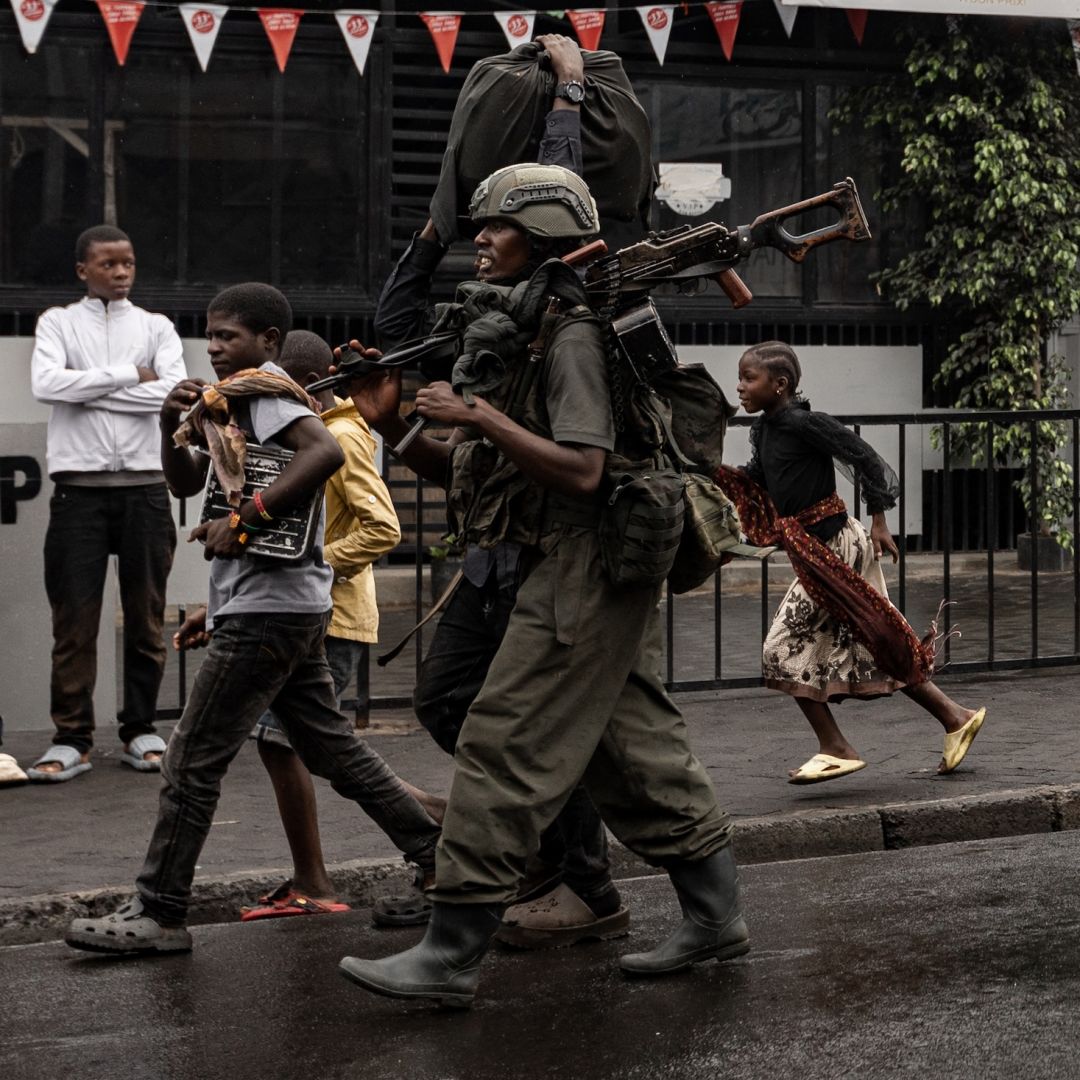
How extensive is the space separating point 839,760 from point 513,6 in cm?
813

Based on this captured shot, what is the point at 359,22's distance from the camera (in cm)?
1328

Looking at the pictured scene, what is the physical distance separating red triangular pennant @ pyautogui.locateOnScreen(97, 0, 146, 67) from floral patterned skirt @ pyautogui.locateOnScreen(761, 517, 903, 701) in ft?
23.0

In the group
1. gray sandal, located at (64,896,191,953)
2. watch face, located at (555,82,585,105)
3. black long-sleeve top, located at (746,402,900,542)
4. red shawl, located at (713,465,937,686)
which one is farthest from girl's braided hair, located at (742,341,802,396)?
gray sandal, located at (64,896,191,953)

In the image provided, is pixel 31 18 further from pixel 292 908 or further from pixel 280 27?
pixel 292 908

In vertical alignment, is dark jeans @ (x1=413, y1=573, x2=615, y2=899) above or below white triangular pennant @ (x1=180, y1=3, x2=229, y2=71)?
below

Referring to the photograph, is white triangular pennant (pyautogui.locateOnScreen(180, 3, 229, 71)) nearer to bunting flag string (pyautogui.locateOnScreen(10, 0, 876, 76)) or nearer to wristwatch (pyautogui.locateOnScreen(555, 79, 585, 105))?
bunting flag string (pyautogui.locateOnScreen(10, 0, 876, 76))

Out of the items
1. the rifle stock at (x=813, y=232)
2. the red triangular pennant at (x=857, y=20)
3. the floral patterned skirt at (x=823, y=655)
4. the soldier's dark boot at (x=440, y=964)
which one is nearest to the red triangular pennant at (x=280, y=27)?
the red triangular pennant at (x=857, y=20)

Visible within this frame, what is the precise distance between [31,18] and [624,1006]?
9608 mm

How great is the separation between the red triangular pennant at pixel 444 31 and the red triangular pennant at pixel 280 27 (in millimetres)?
837

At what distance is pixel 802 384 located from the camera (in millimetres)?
14734

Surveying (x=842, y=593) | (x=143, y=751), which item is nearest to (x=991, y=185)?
(x=842, y=593)

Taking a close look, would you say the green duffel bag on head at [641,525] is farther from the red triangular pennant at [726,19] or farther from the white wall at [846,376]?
the red triangular pennant at [726,19]

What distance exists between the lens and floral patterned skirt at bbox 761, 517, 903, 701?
7457 mm

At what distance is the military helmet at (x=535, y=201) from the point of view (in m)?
4.88
